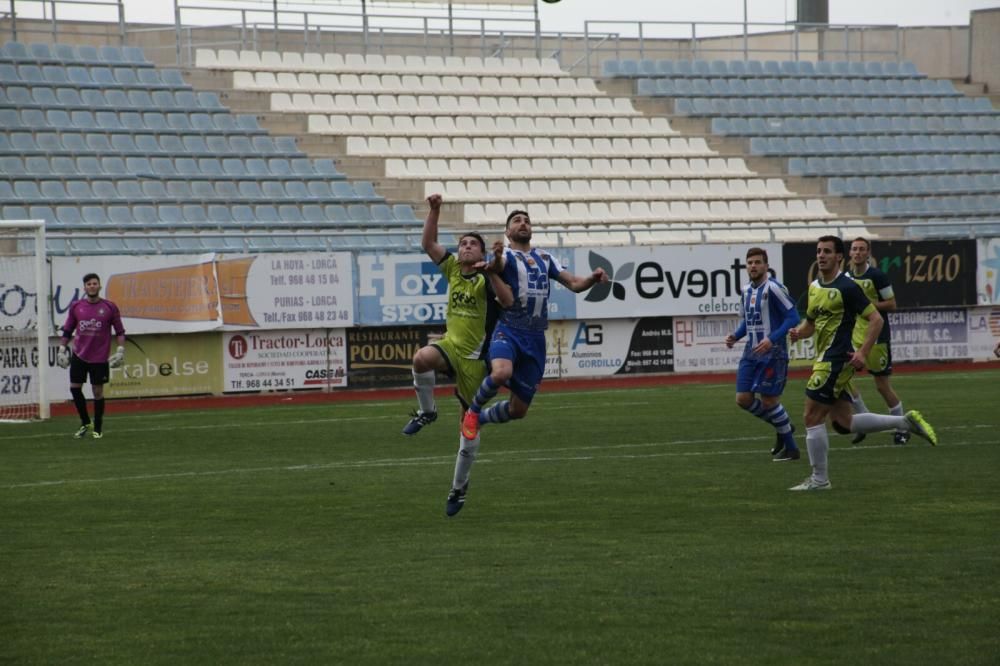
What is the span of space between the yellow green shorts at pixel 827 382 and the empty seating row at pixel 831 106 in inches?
1074

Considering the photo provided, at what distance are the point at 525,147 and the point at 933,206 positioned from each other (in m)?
9.84

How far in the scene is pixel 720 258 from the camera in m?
29.5

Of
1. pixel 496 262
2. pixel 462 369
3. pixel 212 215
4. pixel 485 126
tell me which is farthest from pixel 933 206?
pixel 496 262

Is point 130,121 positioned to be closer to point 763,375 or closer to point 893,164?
point 893,164

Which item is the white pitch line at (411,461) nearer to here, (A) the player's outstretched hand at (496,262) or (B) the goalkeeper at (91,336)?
(A) the player's outstretched hand at (496,262)

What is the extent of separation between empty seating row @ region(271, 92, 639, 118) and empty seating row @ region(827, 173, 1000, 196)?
17.6 feet

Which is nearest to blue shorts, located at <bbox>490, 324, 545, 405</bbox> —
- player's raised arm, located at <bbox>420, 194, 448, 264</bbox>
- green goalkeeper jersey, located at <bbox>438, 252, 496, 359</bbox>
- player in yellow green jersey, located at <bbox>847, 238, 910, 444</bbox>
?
player's raised arm, located at <bbox>420, 194, 448, 264</bbox>

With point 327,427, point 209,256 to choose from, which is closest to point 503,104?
point 209,256

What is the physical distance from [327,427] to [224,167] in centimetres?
1291

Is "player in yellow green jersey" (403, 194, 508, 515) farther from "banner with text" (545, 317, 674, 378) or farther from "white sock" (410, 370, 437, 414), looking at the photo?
"banner with text" (545, 317, 674, 378)

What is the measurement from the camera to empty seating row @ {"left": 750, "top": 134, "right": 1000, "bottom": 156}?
38594 mm

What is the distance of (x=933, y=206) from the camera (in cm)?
3772

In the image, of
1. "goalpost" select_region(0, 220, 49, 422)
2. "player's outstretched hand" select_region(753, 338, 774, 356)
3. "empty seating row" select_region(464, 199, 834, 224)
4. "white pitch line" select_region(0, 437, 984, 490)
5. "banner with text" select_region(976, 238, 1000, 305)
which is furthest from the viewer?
"empty seating row" select_region(464, 199, 834, 224)

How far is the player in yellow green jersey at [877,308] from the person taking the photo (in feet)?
53.7
